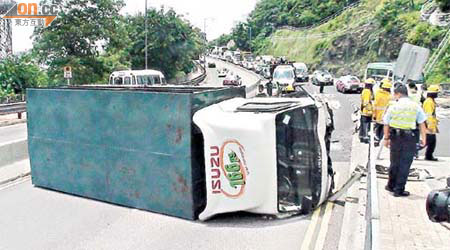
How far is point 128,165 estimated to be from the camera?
27.8ft

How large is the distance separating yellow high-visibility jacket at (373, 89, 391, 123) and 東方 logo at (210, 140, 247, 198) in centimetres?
582

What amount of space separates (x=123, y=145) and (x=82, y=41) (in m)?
41.0

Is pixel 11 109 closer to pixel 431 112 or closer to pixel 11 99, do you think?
pixel 11 99

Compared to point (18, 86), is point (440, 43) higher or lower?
higher

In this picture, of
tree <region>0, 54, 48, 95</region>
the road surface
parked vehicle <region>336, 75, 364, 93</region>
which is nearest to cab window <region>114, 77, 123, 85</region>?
the road surface

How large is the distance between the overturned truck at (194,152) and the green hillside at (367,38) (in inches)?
1297

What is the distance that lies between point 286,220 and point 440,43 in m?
42.2

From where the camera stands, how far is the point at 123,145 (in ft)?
28.0

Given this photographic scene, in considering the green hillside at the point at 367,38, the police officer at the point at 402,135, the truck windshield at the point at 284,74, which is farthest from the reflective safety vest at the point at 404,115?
the green hillside at the point at 367,38

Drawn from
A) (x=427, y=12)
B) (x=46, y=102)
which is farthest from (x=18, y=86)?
(x=427, y=12)

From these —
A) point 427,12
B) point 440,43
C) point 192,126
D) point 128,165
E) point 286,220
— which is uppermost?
point 427,12

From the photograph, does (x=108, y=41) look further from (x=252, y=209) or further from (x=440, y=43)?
(x=252, y=209)

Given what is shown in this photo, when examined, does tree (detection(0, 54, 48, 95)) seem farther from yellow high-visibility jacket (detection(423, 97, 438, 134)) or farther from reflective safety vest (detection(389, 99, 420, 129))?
reflective safety vest (detection(389, 99, 420, 129))

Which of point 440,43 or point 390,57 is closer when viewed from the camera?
point 440,43
